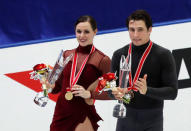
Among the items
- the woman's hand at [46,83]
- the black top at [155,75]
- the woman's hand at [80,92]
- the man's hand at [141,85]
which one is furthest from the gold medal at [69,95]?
the man's hand at [141,85]

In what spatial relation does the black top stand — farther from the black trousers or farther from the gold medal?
the gold medal

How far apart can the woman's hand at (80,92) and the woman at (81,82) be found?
1.5 inches

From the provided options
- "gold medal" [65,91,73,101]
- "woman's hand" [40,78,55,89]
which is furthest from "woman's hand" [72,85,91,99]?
"woman's hand" [40,78,55,89]

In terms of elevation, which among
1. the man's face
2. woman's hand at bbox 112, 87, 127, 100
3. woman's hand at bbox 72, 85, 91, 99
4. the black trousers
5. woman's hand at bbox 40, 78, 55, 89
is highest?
the man's face

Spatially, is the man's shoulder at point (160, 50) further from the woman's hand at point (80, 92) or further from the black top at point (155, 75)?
the woman's hand at point (80, 92)

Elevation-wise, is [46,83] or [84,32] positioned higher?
[84,32]

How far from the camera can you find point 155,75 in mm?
2955

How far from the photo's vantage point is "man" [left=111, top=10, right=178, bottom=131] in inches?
114

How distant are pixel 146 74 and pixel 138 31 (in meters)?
0.30

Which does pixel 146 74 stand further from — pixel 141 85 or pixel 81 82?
pixel 81 82

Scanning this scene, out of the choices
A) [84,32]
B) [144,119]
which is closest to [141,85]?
[144,119]

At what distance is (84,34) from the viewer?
10.8 feet

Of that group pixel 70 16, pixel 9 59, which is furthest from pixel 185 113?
Answer: pixel 9 59

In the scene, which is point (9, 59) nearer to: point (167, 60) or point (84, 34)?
point (84, 34)
